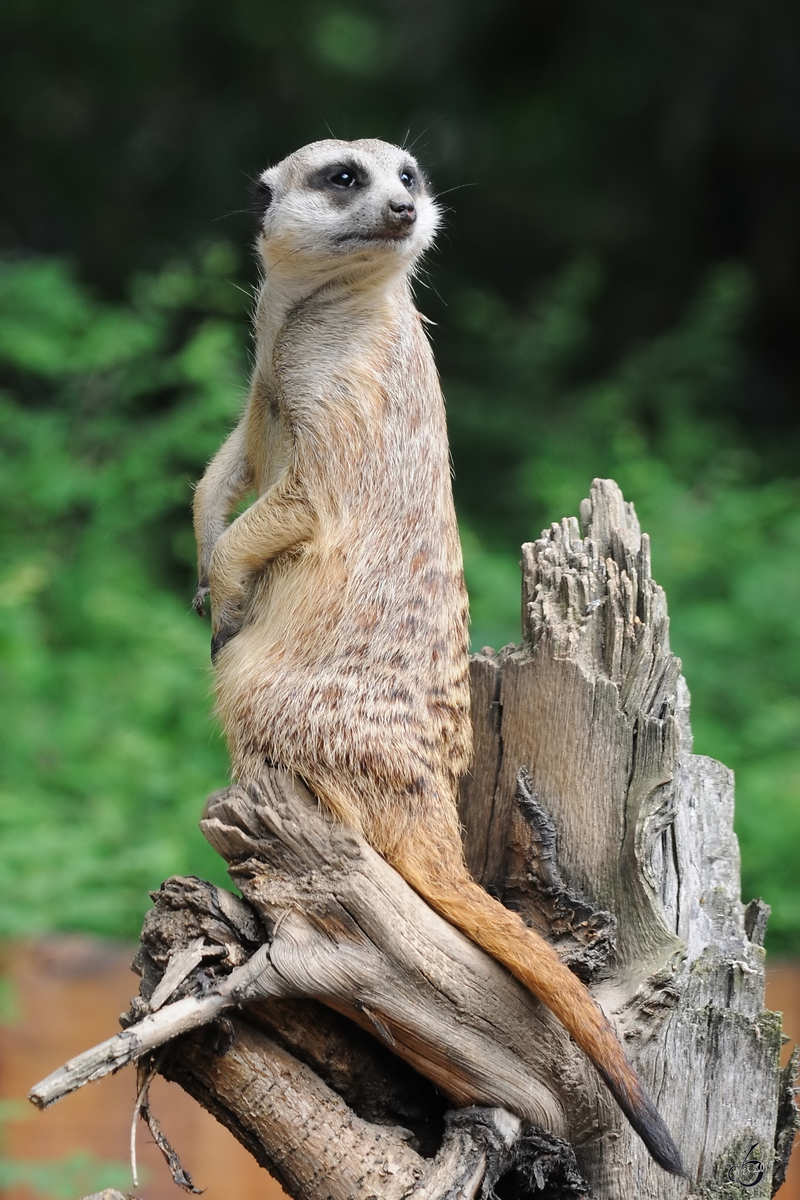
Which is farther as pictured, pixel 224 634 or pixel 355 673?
pixel 224 634

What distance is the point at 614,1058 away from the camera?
185 cm

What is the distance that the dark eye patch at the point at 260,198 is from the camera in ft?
8.52

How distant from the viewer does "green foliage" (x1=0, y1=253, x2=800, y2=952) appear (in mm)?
3986

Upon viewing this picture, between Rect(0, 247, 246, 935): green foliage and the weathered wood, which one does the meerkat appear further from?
Rect(0, 247, 246, 935): green foliage

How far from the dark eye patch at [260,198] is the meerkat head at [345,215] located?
1.3 inches

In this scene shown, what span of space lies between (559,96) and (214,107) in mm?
1865

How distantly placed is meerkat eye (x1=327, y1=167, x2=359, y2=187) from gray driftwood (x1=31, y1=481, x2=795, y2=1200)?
0.94m

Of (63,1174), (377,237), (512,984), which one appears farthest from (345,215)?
(63,1174)

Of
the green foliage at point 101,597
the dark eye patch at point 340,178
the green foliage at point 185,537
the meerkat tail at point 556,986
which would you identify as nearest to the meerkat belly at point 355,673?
the meerkat tail at point 556,986

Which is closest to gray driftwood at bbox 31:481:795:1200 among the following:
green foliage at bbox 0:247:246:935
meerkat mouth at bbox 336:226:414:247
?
meerkat mouth at bbox 336:226:414:247

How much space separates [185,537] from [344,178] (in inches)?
108

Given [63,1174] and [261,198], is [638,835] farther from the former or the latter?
[63,1174]

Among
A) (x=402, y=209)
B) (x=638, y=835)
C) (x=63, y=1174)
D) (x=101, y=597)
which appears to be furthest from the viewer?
(x=101, y=597)

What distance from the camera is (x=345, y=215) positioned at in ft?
7.79
